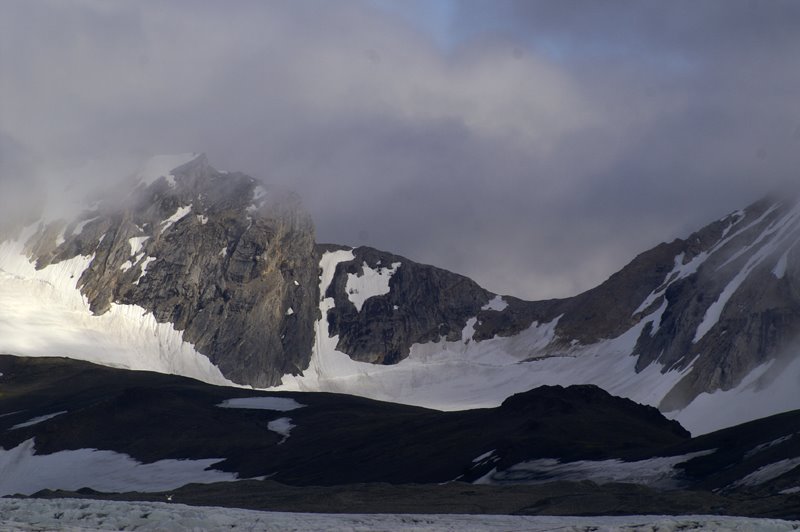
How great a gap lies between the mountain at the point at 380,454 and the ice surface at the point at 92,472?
0.27m

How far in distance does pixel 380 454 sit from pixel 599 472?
103 feet

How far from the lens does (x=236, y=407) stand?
153750mm

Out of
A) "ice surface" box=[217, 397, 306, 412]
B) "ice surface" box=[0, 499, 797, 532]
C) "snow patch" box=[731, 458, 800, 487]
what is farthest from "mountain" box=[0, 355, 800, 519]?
"ice surface" box=[0, 499, 797, 532]

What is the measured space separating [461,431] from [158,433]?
3702 centimetres

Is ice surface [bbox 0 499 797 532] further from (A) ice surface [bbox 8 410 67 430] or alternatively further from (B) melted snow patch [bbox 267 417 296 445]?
(A) ice surface [bbox 8 410 67 430]

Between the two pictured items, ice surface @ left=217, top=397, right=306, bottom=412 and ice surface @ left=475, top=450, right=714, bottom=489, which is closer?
ice surface @ left=475, top=450, right=714, bottom=489

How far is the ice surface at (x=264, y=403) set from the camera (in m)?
155

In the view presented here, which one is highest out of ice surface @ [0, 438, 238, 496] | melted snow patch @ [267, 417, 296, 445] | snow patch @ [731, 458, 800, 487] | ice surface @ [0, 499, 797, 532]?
melted snow patch @ [267, 417, 296, 445]

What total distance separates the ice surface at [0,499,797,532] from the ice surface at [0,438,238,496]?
64525mm

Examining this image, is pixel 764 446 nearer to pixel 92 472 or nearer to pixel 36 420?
pixel 92 472

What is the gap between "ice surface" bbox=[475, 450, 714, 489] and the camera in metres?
78.4

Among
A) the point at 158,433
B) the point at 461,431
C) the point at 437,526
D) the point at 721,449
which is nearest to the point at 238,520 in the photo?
the point at 437,526

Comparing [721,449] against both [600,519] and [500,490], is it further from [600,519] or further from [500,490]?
[600,519]

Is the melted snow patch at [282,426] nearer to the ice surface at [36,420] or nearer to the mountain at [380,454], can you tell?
the mountain at [380,454]
